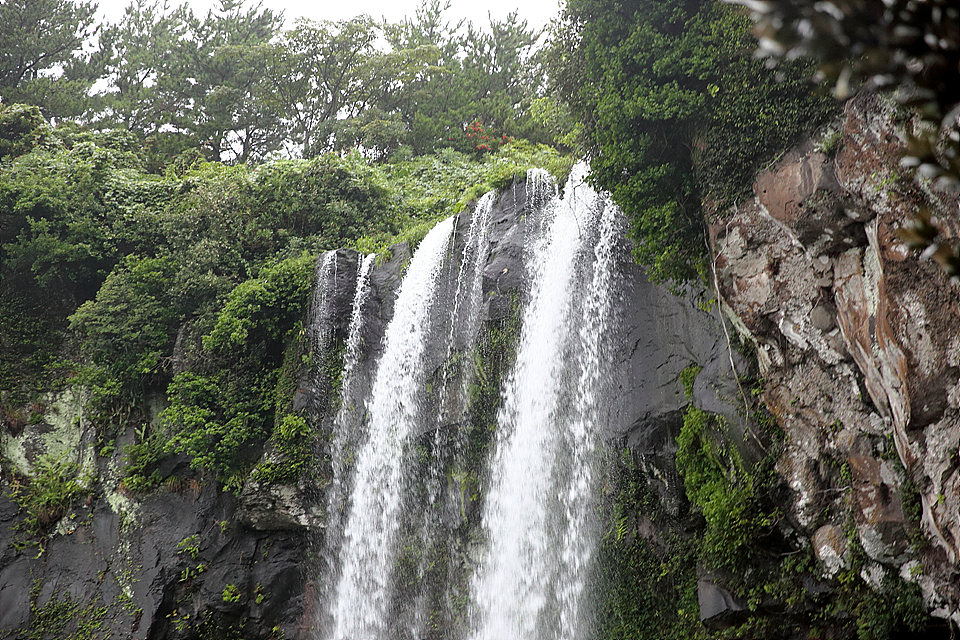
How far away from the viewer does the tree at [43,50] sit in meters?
17.5

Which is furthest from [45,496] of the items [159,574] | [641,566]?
[641,566]

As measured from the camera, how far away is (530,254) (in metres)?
9.69

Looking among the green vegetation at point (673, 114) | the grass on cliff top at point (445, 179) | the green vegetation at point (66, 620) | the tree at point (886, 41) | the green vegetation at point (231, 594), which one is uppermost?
the grass on cliff top at point (445, 179)

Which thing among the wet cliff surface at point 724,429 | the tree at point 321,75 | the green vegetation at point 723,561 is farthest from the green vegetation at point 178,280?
the tree at point 321,75

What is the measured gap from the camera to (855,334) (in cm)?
540

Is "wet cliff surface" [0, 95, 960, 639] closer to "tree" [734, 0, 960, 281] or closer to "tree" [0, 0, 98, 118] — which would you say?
"tree" [734, 0, 960, 281]

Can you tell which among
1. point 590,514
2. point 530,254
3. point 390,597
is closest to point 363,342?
point 530,254

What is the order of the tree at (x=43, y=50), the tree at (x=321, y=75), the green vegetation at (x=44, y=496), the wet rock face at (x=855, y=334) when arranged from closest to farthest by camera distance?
the wet rock face at (x=855, y=334) < the green vegetation at (x=44, y=496) < the tree at (x=43, y=50) < the tree at (x=321, y=75)

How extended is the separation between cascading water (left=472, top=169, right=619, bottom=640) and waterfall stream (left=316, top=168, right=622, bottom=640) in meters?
0.02

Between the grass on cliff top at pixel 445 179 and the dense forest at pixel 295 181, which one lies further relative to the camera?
the grass on cliff top at pixel 445 179

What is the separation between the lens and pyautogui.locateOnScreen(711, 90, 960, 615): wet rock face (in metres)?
4.61

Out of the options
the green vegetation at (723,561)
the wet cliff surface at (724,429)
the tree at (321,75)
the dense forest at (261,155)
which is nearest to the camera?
the wet cliff surface at (724,429)

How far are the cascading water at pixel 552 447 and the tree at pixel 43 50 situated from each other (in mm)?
16969

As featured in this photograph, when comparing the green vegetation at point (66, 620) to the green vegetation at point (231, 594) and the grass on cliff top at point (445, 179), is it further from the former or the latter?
the grass on cliff top at point (445, 179)
